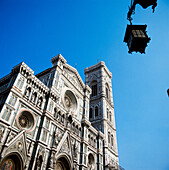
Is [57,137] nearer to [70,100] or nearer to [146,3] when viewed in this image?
[70,100]

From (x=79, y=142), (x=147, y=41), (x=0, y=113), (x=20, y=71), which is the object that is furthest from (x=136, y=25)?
(x=79, y=142)

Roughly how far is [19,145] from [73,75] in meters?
17.3

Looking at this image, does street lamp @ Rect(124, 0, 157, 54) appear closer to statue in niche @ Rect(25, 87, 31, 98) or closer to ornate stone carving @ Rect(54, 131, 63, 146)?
statue in niche @ Rect(25, 87, 31, 98)

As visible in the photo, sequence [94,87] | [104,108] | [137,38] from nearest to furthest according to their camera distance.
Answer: [137,38] → [104,108] → [94,87]

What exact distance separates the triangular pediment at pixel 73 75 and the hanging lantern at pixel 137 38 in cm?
2117

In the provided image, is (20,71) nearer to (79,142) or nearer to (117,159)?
(79,142)

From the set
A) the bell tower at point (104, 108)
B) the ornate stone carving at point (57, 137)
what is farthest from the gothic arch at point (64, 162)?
the bell tower at point (104, 108)

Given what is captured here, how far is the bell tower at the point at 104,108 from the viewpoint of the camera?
1273 inches

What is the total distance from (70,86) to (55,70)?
4.22 meters

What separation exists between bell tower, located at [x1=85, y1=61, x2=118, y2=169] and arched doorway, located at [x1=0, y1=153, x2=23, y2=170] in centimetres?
1743

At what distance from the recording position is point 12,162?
14758 millimetres

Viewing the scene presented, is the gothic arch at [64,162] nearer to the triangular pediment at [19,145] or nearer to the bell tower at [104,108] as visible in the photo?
the triangular pediment at [19,145]

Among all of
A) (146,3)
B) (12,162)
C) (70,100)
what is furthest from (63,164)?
(146,3)

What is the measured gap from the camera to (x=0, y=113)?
14438 millimetres
